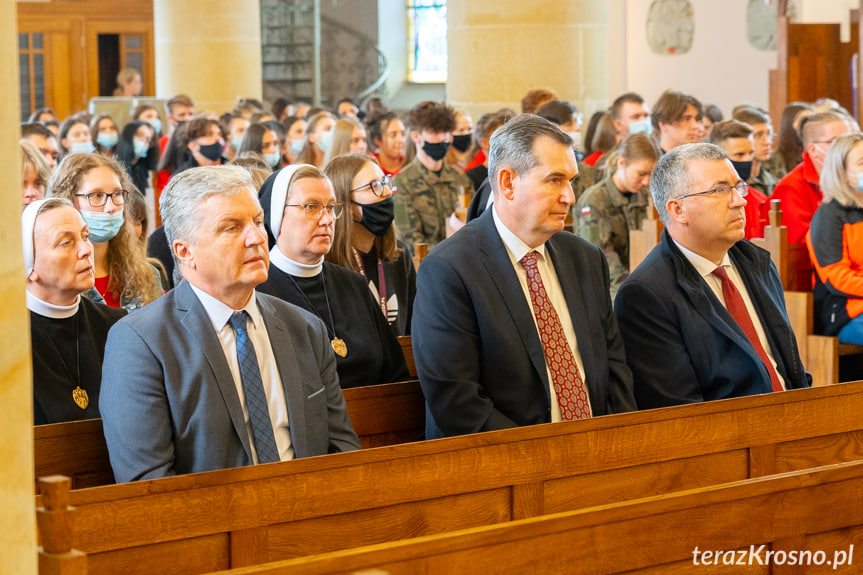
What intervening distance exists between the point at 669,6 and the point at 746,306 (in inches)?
495

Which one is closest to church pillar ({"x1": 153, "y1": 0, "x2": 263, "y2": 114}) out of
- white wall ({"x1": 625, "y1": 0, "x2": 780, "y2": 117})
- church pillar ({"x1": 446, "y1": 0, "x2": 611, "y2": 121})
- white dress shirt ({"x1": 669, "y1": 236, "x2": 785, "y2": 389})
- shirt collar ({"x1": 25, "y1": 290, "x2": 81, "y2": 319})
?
church pillar ({"x1": 446, "y1": 0, "x2": 611, "y2": 121})

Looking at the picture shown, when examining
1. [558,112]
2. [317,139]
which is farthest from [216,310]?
[317,139]

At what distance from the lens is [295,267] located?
3971 mm

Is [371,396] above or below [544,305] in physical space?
below

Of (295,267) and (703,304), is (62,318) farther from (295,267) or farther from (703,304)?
(703,304)

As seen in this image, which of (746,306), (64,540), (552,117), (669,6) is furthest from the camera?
(669,6)

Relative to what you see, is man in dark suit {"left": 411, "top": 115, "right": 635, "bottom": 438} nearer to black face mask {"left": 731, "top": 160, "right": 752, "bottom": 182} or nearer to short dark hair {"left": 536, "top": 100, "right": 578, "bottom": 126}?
black face mask {"left": 731, "top": 160, "right": 752, "bottom": 182}

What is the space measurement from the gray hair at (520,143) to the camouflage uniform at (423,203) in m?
3.39

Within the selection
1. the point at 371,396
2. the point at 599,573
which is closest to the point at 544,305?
the point at 371,396

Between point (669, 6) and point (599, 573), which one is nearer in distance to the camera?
point (599, 573)

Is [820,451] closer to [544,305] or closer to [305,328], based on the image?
[544,305]

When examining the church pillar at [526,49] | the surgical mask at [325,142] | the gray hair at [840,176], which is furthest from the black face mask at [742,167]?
the church pillar at [526,49]

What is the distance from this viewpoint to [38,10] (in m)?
19.0

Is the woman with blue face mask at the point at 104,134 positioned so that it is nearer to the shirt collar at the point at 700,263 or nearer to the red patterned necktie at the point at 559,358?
the shirt collar at the point at 700,263
